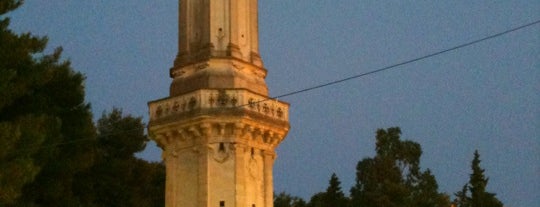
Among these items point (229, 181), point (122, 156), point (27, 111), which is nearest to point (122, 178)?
point (122, 156)

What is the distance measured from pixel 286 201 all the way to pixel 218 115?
102 ft

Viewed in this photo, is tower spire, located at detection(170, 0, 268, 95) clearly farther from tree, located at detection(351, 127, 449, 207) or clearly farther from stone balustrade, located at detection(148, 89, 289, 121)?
tree, located at detection(351, 127, 449, 207)

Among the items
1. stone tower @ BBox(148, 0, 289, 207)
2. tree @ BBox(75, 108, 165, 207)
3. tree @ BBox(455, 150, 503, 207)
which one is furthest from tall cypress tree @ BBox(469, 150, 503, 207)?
stone tower @ BBox(148, 0, 289, 207)

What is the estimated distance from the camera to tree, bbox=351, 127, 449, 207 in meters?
49.2

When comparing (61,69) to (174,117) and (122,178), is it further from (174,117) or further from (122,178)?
(122,178)

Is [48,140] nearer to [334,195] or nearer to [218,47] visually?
[218,47]

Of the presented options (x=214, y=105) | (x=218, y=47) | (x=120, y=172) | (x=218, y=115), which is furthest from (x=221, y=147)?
(x=120, y=172)

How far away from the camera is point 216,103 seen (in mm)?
23391

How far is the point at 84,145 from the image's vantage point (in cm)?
2714

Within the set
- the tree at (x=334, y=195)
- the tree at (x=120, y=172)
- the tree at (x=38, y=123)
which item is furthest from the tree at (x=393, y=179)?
the tree at (x=38, y=123)

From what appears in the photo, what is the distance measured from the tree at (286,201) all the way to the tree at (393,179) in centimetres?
299

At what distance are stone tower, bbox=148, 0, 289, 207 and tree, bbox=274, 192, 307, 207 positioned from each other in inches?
1001

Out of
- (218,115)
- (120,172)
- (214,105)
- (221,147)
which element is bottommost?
(221,147)

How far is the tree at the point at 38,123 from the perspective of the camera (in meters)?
20.8
